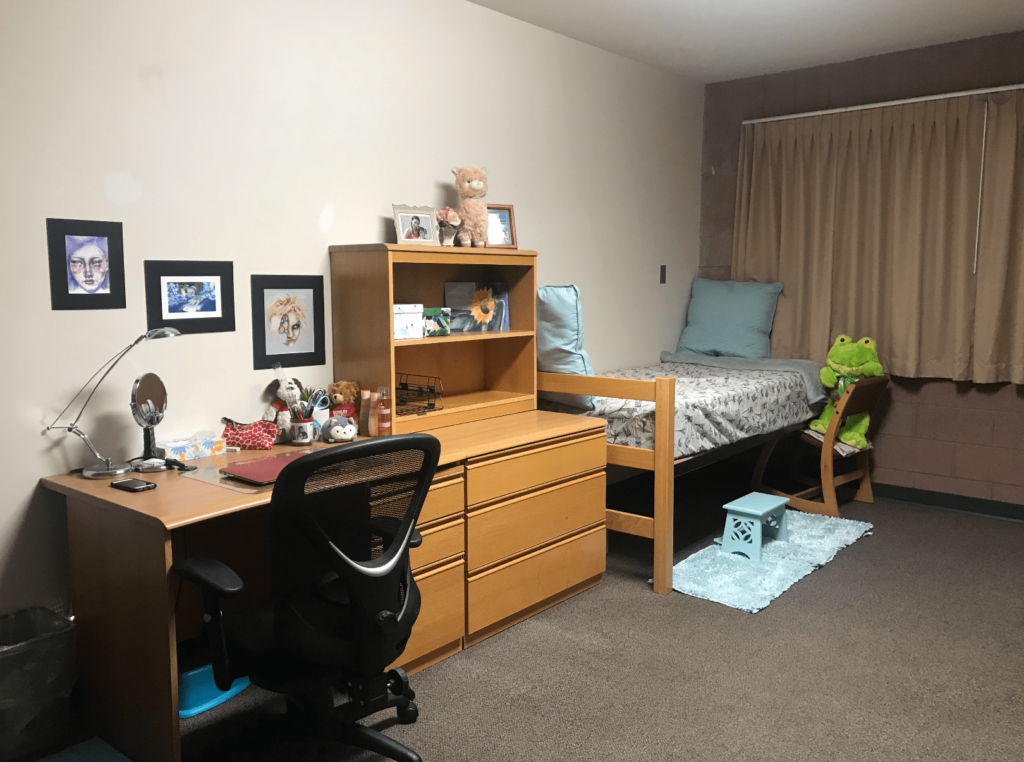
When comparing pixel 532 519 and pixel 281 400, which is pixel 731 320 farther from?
pixel 281 400

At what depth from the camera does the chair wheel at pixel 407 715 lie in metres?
2.26

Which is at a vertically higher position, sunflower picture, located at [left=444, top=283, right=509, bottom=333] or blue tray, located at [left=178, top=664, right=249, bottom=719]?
sunflower picture, located at [left=444, top=283, right=509, bottom=333]

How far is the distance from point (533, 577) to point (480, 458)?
537 millimetres

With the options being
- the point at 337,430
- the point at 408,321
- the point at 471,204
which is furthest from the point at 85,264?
the point at 471,204

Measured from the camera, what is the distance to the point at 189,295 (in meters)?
2.57

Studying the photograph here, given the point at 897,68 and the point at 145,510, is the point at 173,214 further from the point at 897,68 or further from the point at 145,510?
the point at 897,68

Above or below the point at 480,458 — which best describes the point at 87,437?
above

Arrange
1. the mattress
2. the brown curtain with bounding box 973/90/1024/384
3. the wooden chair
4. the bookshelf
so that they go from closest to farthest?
the bookshelf → the mattress → the brown curtain with bounding box 973/90/1024/384 → the wooden chair

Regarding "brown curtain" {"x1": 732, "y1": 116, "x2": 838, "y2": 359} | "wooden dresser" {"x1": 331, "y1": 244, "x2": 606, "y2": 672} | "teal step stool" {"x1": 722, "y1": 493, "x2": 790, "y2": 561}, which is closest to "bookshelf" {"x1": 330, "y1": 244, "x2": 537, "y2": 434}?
"wooden dresser" {"x1": 331, "y1": 244, "x2": 606, "y2": 672}

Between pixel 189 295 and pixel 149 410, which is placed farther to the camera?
pixel 189 295

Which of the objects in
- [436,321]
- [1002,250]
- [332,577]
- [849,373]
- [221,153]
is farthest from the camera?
[849,373]

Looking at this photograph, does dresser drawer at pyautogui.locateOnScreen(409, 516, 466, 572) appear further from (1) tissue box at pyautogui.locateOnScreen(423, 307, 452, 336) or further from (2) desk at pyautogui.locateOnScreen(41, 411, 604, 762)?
(1) tissue box at pyautogui.locateOnScreen(423, 307, 452, 336)

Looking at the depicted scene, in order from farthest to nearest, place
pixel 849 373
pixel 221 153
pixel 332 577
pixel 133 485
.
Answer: pixel 849 373
pixel 221 153
pixel 133 485
pixel 332 577

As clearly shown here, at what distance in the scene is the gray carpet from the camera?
2.17 metres
